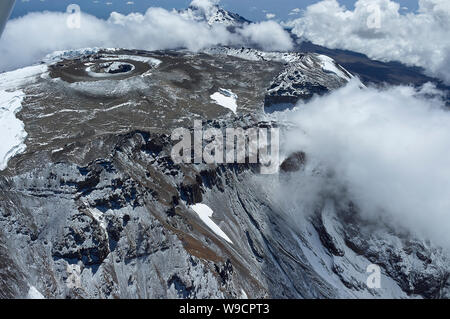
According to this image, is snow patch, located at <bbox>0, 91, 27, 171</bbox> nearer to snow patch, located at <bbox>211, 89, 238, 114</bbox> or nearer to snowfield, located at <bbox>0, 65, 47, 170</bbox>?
snowfield, located at <bbox>0, 65, 47, 170</bbox>

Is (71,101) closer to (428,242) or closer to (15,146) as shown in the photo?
(15,146)

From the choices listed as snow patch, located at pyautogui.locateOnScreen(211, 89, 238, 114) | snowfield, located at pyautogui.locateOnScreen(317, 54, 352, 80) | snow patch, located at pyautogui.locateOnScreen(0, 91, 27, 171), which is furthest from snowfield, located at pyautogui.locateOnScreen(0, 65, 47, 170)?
snowfield, located at pyautogui.locateOnScreen(317, 54, 352, 80)

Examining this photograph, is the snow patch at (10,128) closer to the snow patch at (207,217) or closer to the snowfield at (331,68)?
the snow patch at (207,217)

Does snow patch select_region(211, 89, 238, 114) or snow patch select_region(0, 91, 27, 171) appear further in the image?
snow patch select_region(211, 89, 238, 114)

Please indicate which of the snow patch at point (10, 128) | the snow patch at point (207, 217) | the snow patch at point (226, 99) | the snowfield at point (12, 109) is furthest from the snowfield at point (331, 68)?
the snow patch at point (10, 128)
